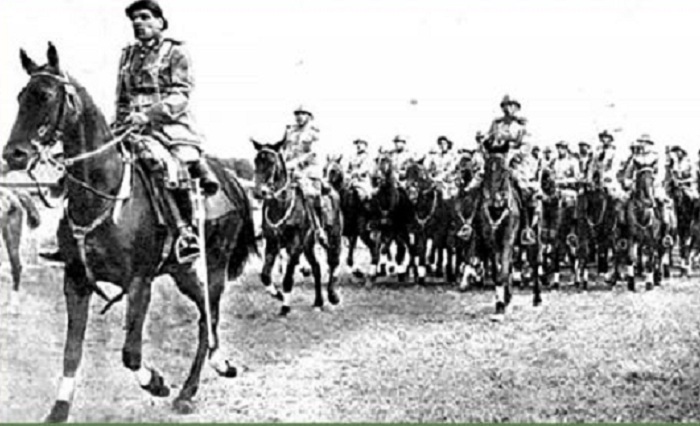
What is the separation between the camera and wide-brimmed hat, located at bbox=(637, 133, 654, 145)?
534 inches

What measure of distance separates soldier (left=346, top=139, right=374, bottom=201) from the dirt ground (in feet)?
14.1

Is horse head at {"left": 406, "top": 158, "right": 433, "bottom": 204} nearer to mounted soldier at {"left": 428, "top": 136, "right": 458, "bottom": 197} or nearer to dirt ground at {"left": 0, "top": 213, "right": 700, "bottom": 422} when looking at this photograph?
mounted soldier at {"left": 428, "top": 136, "right": 458, "bottom": 197}

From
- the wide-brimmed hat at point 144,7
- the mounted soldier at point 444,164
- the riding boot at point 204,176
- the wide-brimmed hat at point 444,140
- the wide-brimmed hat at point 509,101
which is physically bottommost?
the mounted soldier at point 444,164

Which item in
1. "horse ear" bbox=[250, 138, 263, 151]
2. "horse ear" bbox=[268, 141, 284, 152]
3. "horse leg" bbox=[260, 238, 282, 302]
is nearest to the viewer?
"horse ear" bbox=[250, 138, 263, 151]

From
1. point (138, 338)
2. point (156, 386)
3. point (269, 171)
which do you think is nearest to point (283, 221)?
point (269, 171)

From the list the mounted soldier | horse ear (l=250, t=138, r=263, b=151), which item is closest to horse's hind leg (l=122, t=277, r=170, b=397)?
horse ear (l=250, t=138, r=263, b=151)

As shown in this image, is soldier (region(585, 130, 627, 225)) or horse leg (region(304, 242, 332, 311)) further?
soldier (region(585, 130, 627, 225))

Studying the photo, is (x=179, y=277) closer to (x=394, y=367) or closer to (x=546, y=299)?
(x=394, y=367)

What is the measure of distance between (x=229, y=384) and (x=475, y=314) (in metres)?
4.87

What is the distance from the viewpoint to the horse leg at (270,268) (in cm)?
1268

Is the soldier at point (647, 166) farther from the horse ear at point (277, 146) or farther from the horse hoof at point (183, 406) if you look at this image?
the horse hoof at point (183, 406)

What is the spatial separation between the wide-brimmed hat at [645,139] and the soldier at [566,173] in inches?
94.4

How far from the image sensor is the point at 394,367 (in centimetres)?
891

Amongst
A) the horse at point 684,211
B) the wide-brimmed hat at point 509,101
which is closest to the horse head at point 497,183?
the wide-brimmed hat at point 509,101
